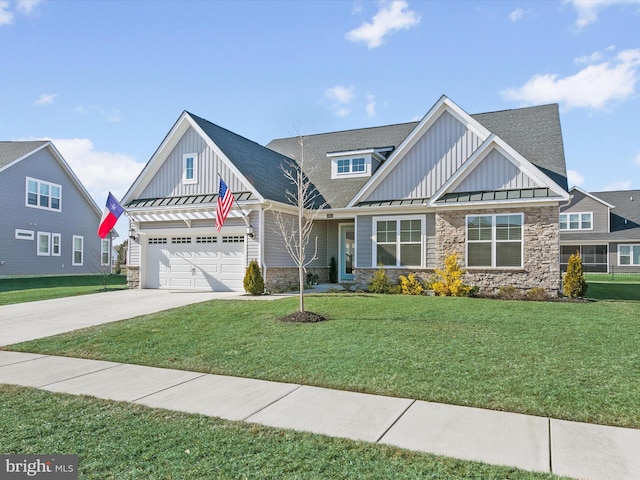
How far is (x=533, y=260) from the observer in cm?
1438

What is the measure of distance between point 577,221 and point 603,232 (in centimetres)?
194

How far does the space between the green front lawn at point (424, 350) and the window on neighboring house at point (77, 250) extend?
858 inches

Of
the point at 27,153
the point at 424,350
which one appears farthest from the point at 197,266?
the point at 27,153

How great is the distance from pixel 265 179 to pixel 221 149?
2.05m

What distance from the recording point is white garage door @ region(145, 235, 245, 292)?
17525mm

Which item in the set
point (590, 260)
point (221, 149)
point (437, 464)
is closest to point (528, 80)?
point (221, 149)

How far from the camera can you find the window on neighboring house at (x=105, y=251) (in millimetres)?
32156

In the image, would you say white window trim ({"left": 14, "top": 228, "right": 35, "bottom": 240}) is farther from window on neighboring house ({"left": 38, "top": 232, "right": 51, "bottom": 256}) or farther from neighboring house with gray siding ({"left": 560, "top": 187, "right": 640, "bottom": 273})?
neighboring house with gray siding ({"left": 560, "top": 187, "right": 640, "bottom": 273})

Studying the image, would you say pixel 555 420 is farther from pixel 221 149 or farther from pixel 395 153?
pixel 221 149

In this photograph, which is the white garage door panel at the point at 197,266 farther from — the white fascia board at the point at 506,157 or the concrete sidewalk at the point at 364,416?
the concrete sidewalk at the point at 364,416

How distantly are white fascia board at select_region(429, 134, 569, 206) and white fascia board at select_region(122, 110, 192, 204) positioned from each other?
10299 mm

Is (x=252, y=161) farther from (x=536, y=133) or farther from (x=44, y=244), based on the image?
(x=44, y=244)

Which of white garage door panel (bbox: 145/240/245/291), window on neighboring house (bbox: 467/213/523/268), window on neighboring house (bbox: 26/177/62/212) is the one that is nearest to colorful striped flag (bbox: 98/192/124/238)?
white garage door panel (bbox: 145/240/245/291)

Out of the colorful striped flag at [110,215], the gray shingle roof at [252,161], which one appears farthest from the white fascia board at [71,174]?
the gray shingle roof at [252,161]
